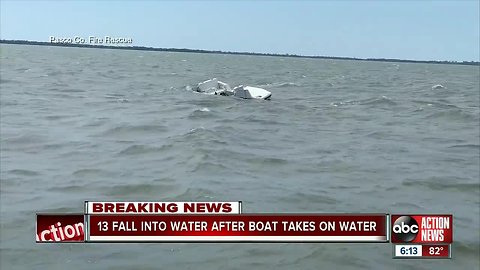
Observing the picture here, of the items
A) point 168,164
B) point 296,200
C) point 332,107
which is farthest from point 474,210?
point 332,107

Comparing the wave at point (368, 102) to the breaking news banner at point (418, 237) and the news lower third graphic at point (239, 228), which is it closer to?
the breaking news banner at point (418, 237)

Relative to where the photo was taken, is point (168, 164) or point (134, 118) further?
point (134, 118)

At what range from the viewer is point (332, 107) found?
3169 cm

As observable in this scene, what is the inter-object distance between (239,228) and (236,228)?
44 mm

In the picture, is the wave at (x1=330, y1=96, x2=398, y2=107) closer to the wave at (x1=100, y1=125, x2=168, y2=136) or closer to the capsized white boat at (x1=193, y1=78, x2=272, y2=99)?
the capsized white boat at (x1=193, y1=78, x2=272, y2=99)

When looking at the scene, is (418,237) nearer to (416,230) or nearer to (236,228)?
(416,230)

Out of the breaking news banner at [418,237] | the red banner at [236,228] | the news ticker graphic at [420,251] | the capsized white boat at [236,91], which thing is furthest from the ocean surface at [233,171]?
the capsized white boat at [236,91]

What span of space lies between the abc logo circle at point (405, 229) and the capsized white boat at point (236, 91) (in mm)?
27598

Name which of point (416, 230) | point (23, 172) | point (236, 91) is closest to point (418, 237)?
point (416, 230)

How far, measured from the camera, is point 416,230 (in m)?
7.22

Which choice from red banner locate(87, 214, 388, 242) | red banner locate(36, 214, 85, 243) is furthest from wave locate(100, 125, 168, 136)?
red banner locate(87, 214, 388, 242)

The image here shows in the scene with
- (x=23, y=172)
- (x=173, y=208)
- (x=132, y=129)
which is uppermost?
(x=132, y=129)

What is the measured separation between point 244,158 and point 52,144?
6.45 metres

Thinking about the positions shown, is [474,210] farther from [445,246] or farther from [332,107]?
[332,107]
